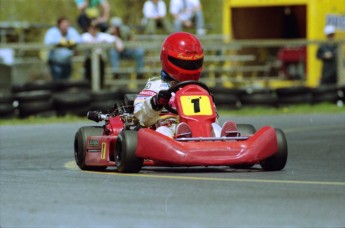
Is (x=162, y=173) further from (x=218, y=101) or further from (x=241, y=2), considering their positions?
(x=241, y=2)

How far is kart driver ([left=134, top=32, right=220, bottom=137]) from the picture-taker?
29.9 ft

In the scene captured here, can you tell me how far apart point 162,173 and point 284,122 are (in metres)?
7.80

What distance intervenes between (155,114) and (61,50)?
9.73 metres

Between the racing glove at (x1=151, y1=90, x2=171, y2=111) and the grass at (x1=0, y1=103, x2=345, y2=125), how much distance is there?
8144 millimetres

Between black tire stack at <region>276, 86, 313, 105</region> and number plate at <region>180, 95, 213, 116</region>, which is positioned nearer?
number plate at <region>180, 95, 213, 116</region>

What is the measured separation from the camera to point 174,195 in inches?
288

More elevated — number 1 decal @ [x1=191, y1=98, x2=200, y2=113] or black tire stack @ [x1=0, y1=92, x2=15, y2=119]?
number 1 decal @ [x1=191, y1=98, x2=200, y2=113]

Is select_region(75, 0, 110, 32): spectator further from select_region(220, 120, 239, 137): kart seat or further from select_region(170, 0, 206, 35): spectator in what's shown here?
select_region(220, 120, 239, 137): kart seat

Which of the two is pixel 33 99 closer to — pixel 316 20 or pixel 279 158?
pixel 316 20

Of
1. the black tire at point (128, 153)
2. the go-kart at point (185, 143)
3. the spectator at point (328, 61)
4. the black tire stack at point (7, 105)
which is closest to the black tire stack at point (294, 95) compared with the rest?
the spectator at point (328, 61)

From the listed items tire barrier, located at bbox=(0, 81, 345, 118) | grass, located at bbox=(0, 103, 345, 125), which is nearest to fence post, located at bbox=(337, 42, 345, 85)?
grass, located at bbox=(0, 103, 345, 125)

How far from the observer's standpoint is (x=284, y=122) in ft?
53.8

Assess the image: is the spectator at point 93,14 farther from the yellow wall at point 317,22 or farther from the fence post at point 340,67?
the yellow wall at point 317,22

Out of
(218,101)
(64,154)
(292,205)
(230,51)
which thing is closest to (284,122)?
(218,101)
